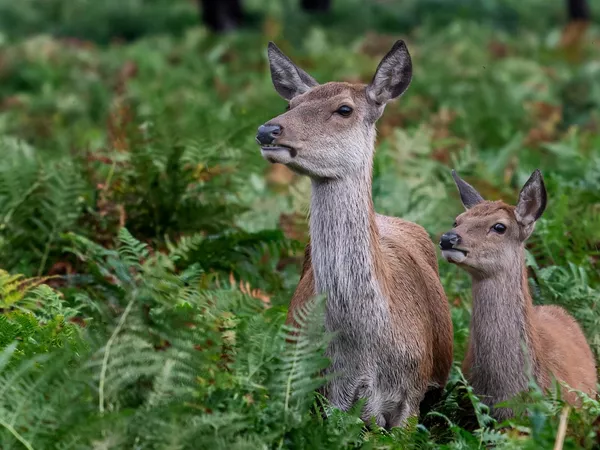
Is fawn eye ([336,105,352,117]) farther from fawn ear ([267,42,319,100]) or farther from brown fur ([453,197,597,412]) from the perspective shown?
brown fur ([453,197,597,412])

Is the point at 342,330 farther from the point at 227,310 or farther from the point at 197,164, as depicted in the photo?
the point at 197,164

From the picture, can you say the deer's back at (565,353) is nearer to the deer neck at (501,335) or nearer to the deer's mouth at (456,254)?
the deer neck at (501,335)

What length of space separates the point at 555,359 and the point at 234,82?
1202 centimetres

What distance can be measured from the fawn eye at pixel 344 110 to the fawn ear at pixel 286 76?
575 mm

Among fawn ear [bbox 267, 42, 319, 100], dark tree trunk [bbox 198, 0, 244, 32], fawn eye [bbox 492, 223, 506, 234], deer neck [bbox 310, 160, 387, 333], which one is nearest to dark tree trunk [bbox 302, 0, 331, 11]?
dark tree trunk [bbox 198, 0, 244, 32]

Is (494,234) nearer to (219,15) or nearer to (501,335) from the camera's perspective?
(501,335)

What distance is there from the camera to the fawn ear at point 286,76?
6.36 meters

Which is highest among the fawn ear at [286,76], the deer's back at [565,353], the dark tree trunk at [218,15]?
the dark tree trunk at [218,15]

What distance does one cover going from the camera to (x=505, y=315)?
6.10m

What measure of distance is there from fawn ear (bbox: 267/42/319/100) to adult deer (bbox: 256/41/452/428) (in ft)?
1.29

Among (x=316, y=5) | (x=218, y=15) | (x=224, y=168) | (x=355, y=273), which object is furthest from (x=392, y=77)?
(x=316, y=5)

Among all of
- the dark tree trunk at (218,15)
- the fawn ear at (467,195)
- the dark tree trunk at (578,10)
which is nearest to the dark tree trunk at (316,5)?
the dark tree trunk at (218,15)

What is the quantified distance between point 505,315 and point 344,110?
1408 mm

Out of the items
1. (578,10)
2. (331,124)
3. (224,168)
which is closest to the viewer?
(331,124)
